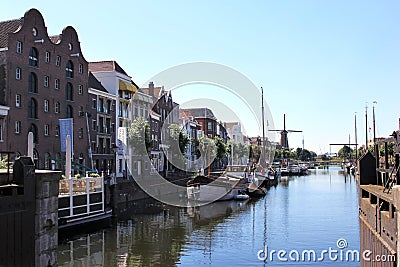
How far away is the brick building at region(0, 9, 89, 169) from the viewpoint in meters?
38.4

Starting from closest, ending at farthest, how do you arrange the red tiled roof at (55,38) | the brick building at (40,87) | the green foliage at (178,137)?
the brick building at (40,87)
the red tiled roof at (55,38)
the green foliage at (178,137)

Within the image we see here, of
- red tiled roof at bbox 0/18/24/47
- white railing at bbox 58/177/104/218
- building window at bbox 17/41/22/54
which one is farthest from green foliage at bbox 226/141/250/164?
white railing at bbox 58/177/104/218

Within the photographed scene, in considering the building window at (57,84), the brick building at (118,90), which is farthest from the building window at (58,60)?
the brick building at (118,90)

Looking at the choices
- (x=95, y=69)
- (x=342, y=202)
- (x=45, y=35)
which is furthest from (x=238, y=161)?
(x=45, y=35)

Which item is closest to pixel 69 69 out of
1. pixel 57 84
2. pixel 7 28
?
pixel 57 84

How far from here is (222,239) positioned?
86.2 ft

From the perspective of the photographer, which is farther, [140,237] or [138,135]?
[138,135]

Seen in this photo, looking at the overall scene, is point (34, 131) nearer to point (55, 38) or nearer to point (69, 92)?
point (69, 92)

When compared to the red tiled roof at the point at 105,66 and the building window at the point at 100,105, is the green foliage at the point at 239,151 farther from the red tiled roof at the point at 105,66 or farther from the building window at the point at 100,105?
the building window at the point at 100,105

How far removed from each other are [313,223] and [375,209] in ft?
67.7

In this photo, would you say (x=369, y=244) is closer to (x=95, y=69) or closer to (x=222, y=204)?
(x=222, y=204)

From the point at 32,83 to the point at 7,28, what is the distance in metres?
5.38

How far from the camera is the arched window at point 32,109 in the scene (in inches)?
1617

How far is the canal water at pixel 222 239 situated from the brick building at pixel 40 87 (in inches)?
447
